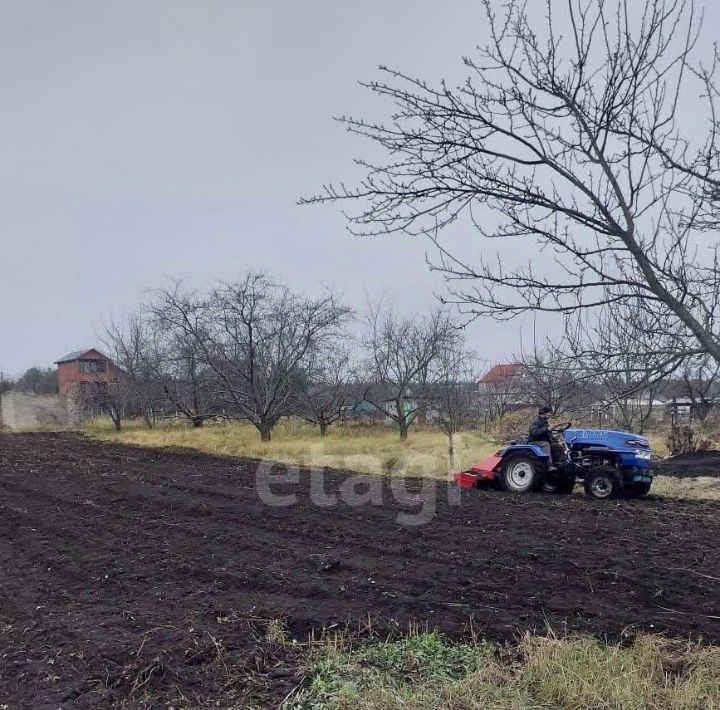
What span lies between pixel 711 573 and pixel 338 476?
7.56 m

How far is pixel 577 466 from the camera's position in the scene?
10.2 meters

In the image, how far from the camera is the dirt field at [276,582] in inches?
159

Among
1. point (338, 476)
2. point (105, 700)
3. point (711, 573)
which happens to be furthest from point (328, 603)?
point (338, 476)

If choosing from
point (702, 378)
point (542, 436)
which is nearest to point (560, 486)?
point (542, 436)

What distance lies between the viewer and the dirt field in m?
4.04

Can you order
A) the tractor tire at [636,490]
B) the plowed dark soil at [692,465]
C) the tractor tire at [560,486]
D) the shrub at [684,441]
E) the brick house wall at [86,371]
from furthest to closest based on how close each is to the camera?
the brick house wall at [86,371], the shrub at [684,441], the plowed dark soil at [692,465], the tractor tire at [560,486], the tractor tire at [636,490]

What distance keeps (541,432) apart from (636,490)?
1.72 metres

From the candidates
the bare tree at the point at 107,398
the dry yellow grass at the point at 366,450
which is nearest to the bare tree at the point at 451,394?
the dry yellow grass at the point at 366,450

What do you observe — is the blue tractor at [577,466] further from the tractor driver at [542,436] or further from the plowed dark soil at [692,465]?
the plowed dark soil at [692,465]

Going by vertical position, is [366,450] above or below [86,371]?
below

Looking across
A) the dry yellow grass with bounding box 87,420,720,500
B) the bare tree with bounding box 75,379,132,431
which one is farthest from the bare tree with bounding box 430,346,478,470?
the bare tree with bounding box 75,379,132,431

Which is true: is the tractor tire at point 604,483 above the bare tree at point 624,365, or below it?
below

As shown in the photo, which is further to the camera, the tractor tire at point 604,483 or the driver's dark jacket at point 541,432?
the driver's dark jacket at point 541,432

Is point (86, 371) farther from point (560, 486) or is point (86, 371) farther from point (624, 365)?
point (624, 365)
